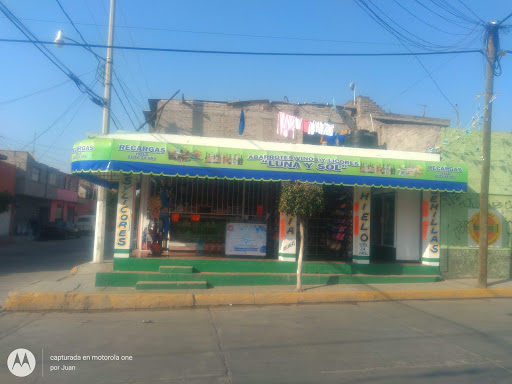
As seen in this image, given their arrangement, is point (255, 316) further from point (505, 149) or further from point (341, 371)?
point (505, 149)

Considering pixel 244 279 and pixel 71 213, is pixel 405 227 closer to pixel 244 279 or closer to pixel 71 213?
pixel 244 279

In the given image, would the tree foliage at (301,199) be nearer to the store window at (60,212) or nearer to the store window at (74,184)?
the store window at (60,212)

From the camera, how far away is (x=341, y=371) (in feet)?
16.8

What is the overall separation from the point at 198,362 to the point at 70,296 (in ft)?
15.9

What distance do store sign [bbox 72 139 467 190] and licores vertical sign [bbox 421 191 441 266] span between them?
1.21 metres

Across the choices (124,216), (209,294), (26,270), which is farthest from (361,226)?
(26,270)

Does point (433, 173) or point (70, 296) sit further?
point (433, 173)

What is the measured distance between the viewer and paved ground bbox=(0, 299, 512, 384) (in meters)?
5.00

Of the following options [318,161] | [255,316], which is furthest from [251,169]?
[255,316]

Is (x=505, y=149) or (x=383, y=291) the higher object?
(x=505, y=149)

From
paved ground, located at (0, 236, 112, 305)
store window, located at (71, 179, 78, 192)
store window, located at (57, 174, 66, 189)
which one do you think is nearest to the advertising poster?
paved ground, located at (0, 236, 112, 305)

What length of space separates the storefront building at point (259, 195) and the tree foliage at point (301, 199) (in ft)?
1.10

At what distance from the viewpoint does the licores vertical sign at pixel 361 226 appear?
1186 cm

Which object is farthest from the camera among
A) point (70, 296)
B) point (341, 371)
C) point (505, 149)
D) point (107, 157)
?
point (505, 149)
